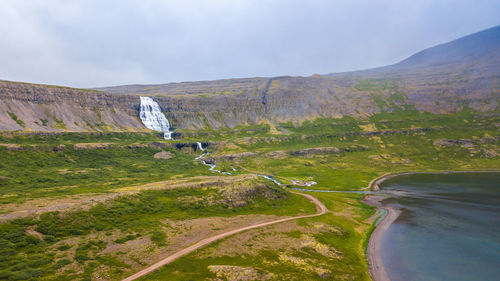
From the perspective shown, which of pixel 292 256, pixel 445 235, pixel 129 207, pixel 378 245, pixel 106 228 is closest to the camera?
pixel 292 256

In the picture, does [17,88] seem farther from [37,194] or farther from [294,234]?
[294,234]

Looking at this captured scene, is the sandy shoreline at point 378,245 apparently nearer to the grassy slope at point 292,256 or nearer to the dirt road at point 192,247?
the grassy slope at point 292,256

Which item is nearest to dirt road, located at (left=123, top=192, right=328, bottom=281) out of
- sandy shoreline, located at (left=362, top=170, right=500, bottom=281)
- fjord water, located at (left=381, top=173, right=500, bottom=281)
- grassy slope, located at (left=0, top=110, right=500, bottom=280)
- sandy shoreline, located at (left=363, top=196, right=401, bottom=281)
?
grassy slope, located at (left=0, top=110, right=500, bottom=280)

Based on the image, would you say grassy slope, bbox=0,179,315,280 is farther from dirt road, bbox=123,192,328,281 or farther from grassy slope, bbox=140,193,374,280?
grassy slope, bbox=140,193,374,280

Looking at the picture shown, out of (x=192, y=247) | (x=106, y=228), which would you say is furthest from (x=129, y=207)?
(x=192, y=247)

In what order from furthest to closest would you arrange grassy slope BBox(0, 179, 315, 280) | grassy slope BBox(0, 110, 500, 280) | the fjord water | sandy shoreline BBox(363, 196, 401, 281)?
the fjord water < sandy shoreline BBox(363, 196, 401, 281) < grassy slope BBox(0, 110, 500, 280) < grassy slope BBox(0, 179, 315, 280)

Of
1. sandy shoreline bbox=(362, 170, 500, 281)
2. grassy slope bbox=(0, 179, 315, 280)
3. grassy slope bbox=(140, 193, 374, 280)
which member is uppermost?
grassy slope bbox=(0, 179, 315, 280)

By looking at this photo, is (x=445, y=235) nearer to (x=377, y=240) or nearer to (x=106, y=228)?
(x=377, y=240)

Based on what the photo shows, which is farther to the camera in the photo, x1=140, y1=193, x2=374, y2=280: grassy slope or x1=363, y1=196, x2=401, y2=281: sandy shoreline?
x1=363, y1=196, x2=401, y2=281: sandy shoreline

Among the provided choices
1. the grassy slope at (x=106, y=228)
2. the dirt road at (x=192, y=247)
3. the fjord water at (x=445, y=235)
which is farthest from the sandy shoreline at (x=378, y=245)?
the grassy slope at (x=106, y=228)
